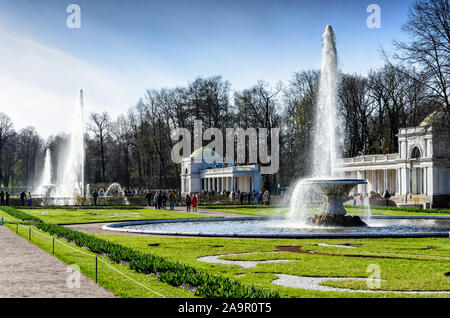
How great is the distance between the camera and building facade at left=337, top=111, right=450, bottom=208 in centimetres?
5797

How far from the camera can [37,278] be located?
39.7 ft

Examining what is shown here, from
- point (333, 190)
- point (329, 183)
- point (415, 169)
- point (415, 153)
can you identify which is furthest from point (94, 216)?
point (415, 153)

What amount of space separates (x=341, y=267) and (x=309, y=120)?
190ft

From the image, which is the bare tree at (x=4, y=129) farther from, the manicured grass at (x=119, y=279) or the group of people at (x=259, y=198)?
the manicured grass at (x=119, y=279)

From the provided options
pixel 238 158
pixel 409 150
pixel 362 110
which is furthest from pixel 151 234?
pixel 238 158

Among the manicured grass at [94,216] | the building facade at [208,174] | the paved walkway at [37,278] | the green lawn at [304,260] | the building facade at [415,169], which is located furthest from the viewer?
the building facade at [208,174]

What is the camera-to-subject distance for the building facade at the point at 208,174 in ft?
271

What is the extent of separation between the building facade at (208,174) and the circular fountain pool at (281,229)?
4706 cm

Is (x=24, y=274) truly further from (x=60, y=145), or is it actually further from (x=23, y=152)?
(x=23, y=152)

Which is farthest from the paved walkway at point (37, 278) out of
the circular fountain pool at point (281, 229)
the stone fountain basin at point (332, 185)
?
the stone fountain basin at point (332, 185)

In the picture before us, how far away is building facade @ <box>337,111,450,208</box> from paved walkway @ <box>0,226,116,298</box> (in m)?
42.5

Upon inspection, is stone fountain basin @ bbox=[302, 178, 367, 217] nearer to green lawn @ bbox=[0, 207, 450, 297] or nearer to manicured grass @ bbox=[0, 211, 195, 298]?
green lawn @ bbox=[0, 207, 450, 297]

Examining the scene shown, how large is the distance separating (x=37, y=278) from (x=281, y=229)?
588 inches

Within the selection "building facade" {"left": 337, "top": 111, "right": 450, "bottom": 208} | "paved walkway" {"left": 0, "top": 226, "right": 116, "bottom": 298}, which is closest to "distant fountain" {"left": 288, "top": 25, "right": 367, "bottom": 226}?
"paved walkway" {"left": 0, "top": 226, "right": 116, "bottom": 298}
